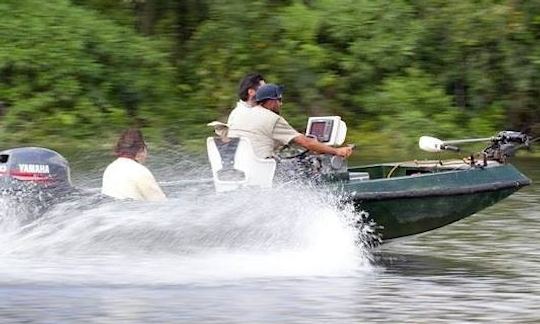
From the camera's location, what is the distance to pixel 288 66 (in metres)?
22.0

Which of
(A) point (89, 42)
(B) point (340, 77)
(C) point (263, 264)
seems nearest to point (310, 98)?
(B) point (340, 77)

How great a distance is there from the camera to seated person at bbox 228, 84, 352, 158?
11.0 metres

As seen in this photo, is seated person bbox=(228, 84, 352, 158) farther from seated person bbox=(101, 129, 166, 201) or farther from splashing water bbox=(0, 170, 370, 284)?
seated person bbox=(101, 129, 166, 201)

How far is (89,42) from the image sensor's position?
22109mm

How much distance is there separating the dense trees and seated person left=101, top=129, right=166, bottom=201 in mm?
10226

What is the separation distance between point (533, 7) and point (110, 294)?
13168 millimetres

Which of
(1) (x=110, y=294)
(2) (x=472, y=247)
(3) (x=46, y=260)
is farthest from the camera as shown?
(2) (x=472, y=247)

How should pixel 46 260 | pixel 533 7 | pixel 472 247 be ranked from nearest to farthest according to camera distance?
pixel 46 260
pixel 472 247
pixel 533 7

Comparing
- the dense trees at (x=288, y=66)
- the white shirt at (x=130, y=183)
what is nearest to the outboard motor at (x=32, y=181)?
the white shirt at (x=130, y=183)

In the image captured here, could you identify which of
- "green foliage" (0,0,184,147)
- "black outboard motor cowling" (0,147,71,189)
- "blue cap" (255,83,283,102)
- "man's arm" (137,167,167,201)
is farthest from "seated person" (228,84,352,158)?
"green foliage" (0,0,184,147)

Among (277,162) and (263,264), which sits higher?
(277,162)

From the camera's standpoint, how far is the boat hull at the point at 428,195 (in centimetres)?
1091

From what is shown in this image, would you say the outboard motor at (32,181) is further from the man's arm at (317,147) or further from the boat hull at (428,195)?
the boat hull at (428,195)

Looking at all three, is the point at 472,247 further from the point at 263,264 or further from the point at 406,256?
the point at 263,264
